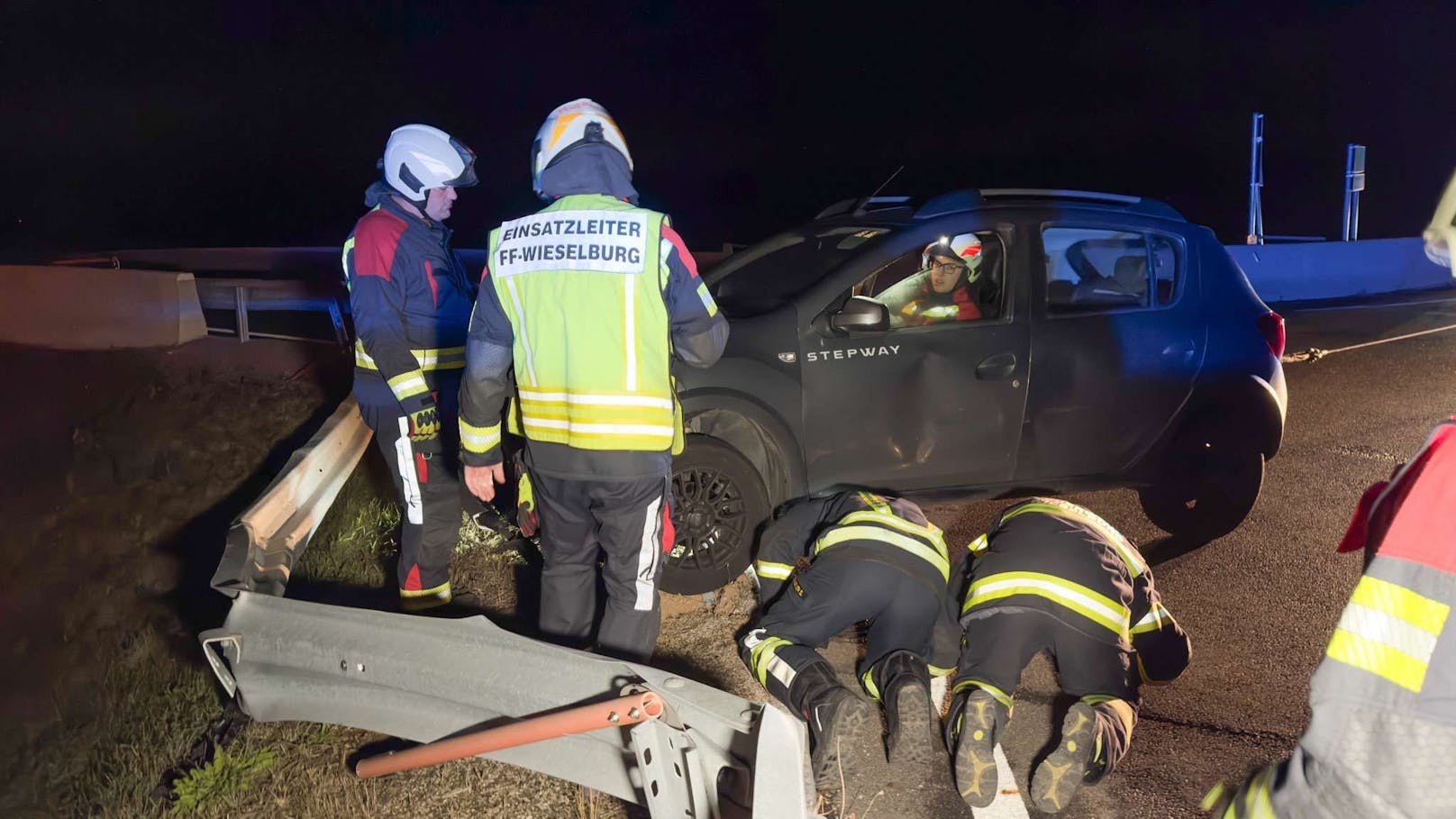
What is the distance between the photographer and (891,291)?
5.14 metres

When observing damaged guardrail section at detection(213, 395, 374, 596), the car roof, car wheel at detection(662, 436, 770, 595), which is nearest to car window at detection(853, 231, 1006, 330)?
the car roof

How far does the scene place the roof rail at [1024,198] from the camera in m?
5.23

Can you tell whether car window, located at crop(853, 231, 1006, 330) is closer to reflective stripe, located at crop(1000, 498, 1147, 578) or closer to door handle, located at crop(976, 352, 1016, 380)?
door handle, located at crop(976, 352, 1016, 380)

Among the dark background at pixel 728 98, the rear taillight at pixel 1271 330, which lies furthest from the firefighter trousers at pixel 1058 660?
the dark background at pixel 728 98

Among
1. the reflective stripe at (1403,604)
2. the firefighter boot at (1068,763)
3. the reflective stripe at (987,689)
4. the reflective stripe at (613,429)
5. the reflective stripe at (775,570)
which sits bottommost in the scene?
the firefighter boot at (1068,763)

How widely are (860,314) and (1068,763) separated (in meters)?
2.17

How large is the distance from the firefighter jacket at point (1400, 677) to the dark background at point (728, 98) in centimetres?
2433

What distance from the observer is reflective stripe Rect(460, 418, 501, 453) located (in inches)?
146

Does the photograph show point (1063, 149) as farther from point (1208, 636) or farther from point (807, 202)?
point (1208, 636)

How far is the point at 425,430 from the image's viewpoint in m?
4.47

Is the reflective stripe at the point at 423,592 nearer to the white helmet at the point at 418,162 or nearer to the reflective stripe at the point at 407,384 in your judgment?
the reflective stripe at the point at 407,384

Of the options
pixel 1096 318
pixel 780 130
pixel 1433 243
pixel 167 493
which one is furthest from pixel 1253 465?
pixel 780 130

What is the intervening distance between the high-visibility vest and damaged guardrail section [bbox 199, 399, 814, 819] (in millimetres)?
899

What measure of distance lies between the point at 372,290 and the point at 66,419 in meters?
5.17
